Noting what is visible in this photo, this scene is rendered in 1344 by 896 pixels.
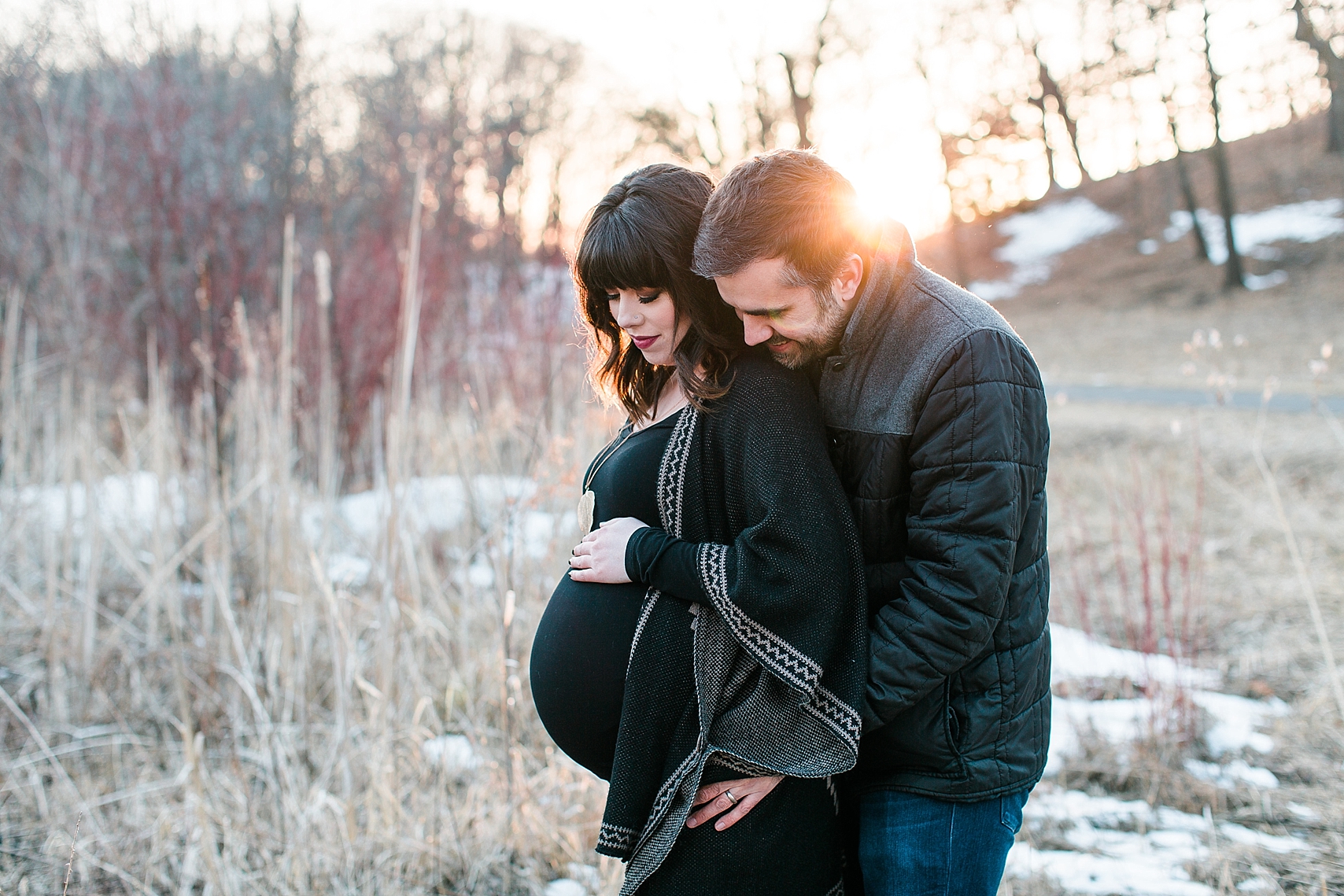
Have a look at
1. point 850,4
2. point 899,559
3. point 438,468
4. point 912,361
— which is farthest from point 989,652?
point 850,4

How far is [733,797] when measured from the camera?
4.28ft

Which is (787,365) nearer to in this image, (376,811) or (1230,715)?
(376,811)

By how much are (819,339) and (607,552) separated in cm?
50

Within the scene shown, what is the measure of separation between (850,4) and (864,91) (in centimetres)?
153

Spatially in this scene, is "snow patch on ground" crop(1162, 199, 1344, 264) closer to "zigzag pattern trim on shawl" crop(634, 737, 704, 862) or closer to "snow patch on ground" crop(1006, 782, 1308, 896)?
"snow patch on ground" crop(1006, 782, 1308, 896)

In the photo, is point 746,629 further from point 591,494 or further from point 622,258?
point 622,258

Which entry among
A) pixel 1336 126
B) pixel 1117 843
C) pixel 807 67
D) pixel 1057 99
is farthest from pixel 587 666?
pixel 1336 126

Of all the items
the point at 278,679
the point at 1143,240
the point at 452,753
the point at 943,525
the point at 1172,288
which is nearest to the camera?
the point at 943,525

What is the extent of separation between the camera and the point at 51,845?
92.0 inches

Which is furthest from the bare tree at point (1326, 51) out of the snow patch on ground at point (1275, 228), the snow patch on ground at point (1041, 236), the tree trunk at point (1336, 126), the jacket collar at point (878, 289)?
the jacket collar at point (878, 289)

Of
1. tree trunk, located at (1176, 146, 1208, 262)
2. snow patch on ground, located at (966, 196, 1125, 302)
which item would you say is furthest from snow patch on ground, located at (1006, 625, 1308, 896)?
snow patch on ground, located at (966, 196, 1125, 302)

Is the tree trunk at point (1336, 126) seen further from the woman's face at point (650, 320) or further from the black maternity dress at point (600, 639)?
the black maternity dress at point (600, 639)

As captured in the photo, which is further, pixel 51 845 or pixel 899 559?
pixel 51 845

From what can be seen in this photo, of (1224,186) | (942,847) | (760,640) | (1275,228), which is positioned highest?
(1224,186)
